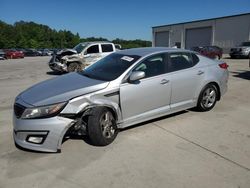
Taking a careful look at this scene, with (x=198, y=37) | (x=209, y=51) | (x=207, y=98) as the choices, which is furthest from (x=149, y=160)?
(x=198, y=37)

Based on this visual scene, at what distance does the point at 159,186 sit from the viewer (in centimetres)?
304

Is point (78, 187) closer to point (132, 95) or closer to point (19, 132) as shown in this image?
point (19, 132)

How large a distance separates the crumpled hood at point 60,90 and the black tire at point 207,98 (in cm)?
249

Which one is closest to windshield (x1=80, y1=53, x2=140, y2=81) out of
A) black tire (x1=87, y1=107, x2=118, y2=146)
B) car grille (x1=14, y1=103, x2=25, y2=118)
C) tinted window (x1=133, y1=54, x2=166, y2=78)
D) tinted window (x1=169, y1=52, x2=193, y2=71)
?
tinted window (x1=133, y1=54, x2=166, y2=78)

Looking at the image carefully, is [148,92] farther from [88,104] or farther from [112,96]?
[88,104]

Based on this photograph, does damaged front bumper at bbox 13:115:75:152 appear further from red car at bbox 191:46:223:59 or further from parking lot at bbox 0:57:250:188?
red car at bbox 191:46:223:59

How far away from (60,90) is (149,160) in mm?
1770

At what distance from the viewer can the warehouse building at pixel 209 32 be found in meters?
36.8

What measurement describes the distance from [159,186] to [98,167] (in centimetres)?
91

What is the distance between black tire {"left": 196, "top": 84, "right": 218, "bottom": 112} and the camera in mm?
5676

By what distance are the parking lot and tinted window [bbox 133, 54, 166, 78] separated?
104 centimetres

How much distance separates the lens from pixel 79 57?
13.2m

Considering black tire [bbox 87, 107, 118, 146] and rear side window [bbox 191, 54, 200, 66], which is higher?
rear side window [bbox 191, 54, 200, 66]

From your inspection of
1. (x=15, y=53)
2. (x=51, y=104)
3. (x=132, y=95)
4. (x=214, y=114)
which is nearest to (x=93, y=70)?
(x=132, y=95)
